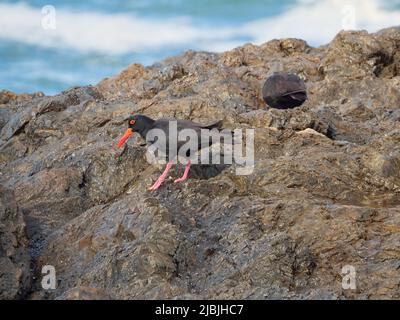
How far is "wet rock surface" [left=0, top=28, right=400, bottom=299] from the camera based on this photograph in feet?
32.0

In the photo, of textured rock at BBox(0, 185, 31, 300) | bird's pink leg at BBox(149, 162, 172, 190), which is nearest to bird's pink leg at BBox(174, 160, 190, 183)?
bird's pink leg at BBox(149, 162, 172, 190)

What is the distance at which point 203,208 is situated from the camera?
38.3ft

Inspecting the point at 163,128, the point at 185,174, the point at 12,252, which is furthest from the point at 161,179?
the point at 12,252

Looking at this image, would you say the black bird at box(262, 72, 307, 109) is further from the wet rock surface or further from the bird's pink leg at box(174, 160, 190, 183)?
the bird's pink leg at box(174, 160, 190, 183)

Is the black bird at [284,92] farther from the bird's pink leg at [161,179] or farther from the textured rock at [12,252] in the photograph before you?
the textured rock at [12,252]

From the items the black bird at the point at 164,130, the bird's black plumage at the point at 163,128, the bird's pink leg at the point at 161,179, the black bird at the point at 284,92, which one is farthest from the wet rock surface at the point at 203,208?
the black bird at the point at 284,92

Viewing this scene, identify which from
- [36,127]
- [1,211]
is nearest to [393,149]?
[1,211]

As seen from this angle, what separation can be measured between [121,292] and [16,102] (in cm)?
1746

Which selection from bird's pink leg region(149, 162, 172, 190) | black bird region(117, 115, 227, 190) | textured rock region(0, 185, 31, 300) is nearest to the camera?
textured rock region(0, 185, 31, 300)

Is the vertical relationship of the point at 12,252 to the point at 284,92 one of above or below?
below

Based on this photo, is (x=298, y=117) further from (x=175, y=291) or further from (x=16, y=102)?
(x=16, y=102)

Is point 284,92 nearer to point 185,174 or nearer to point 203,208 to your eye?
point 185,174

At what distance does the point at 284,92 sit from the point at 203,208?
7.97 m

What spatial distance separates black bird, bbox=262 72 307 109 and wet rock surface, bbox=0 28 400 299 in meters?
1.12
